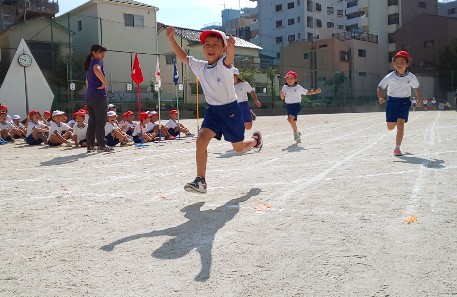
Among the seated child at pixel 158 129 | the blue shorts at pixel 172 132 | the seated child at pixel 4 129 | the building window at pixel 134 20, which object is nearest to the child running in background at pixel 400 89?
the seated child at pixel 158 129

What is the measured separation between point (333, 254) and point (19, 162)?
22.2 ft

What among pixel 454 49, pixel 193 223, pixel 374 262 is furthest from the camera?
pixel 454 49

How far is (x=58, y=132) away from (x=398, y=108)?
817 centimetres

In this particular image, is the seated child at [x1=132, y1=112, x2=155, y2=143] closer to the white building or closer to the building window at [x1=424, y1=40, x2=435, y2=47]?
the building window at [x1=424, y1=40, x2=435, y2=47]

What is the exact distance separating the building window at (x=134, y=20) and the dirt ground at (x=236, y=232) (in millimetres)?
28995

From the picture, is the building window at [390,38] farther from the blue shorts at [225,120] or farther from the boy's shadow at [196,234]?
the boy's shadow at [196,234]

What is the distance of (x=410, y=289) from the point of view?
88.9 inches

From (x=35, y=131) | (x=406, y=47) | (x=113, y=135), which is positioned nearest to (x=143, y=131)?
(x=113, y=135)

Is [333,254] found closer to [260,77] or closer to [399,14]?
[260,77]

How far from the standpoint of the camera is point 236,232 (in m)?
3.29

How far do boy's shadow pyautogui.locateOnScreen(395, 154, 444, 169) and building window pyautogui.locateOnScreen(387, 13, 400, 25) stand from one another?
53228 millimetres

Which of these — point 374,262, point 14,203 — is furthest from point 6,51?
point 374,262

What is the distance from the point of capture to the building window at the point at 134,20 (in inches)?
1305

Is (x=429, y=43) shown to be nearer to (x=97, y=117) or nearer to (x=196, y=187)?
(x=97, y=117)
